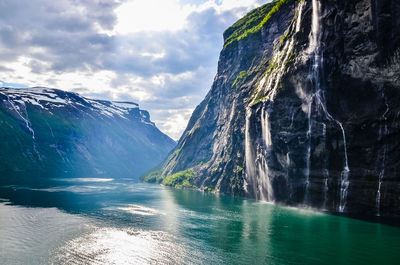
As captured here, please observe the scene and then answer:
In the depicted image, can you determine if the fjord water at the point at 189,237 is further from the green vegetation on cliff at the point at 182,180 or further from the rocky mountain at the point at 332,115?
the green vegetation on cliff at the point at 182,180

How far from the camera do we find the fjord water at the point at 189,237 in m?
33.4

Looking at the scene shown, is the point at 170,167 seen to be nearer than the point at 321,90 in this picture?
No

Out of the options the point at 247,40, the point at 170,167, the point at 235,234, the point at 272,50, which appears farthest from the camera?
the point at 170,167

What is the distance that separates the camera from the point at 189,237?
43.2 meters

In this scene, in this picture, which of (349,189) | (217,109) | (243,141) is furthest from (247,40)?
(349,189)

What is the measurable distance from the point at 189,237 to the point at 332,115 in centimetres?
3846

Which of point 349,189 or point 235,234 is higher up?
point 349,189

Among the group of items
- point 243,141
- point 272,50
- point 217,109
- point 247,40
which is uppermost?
point 247,40

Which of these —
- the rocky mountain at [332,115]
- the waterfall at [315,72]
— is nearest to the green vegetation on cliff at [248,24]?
the rocky mountain at [332,115]

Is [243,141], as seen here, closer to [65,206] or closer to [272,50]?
[272,50]

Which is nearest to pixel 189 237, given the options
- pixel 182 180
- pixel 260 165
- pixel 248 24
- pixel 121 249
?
pixel 121 249

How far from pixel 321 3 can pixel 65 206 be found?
73.3 metres

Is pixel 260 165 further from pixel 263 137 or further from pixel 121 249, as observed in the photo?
pixel 121 249

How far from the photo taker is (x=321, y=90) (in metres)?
63.8
